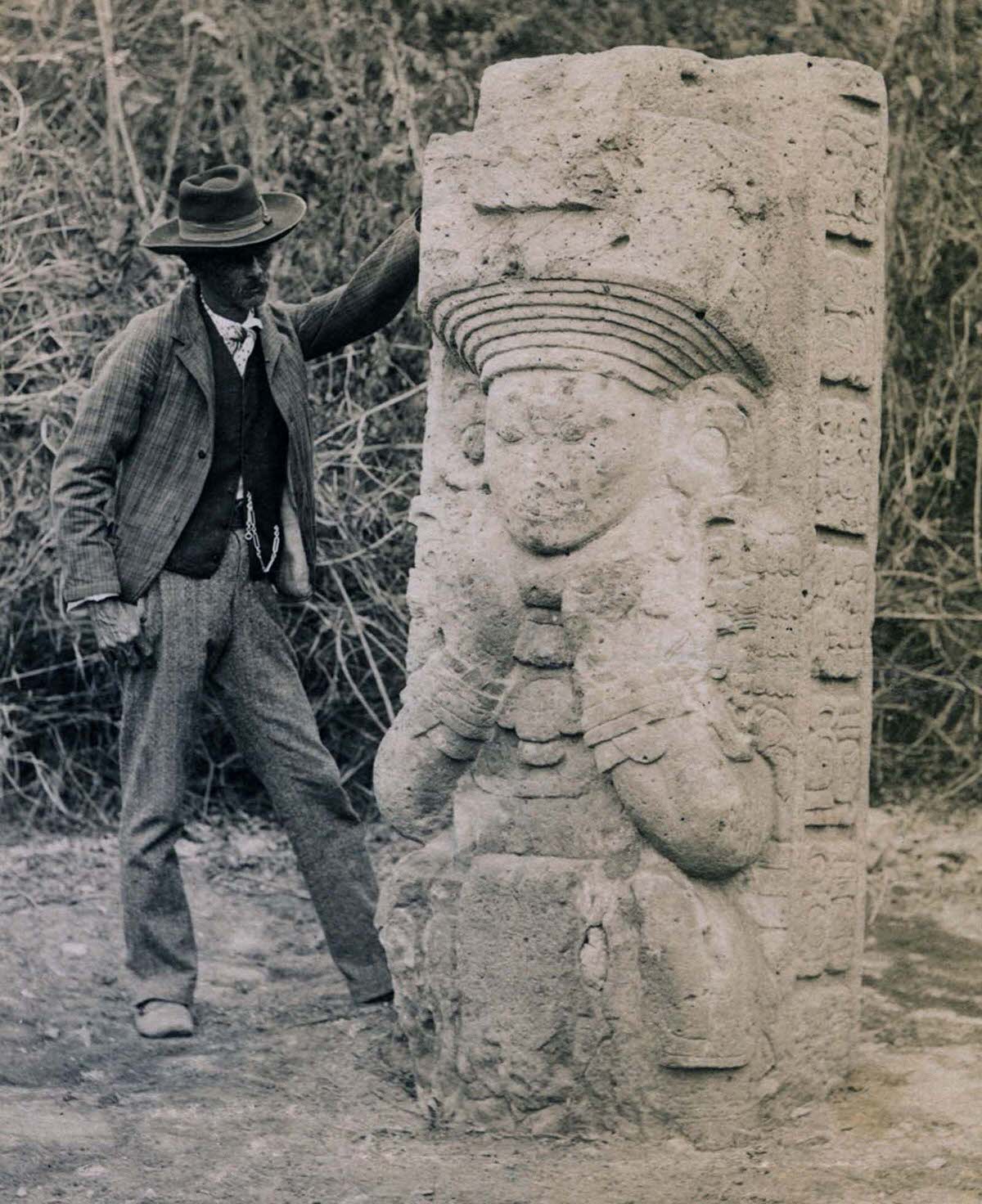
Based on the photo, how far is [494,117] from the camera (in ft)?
13.2

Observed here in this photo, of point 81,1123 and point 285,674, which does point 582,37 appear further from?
point 81,1123

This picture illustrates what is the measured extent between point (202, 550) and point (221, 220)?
31.8 inches

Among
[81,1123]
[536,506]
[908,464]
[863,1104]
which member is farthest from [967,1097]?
[908,464]

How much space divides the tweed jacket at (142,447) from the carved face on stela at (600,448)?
939 mm

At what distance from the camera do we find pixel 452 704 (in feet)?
13.3

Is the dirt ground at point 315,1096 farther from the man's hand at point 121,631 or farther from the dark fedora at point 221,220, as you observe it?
the dark fedora at point 221,220

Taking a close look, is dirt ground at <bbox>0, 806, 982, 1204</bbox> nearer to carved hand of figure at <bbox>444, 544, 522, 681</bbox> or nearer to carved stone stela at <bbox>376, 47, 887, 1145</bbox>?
carved stone stela at <bbox>376, 47, 887, 1145</bbox>

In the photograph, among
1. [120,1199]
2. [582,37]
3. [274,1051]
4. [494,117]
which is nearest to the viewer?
[120,1199]

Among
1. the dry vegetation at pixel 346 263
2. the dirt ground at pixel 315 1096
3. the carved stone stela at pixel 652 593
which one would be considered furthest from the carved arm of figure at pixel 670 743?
the dry vegetation at pixel 346 263

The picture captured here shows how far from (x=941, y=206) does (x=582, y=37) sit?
1474 mm

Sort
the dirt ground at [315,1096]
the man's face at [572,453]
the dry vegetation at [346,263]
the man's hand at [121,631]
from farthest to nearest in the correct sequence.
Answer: the dry vegetation at [346,263], the man's hand at [121,631], the man's face at [572,453], the dirt ground at [315,1096]

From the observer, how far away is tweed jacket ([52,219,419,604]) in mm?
4598

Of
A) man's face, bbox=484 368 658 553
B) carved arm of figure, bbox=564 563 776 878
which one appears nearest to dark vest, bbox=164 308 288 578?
man's face, bbox=484 368 658 553

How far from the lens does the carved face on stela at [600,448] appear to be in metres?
3.88
